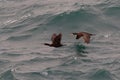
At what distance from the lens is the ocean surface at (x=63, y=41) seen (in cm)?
1886

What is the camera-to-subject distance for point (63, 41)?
79.1ft

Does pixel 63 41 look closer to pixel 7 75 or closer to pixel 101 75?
pixel 7 75

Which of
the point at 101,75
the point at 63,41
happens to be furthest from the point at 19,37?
the point at 101,75

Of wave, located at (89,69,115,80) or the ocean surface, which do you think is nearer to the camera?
wave, located at (89,69,115,80)

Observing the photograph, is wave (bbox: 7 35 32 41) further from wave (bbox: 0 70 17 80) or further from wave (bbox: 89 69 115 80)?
wave (bbox: 89 69 115 80)

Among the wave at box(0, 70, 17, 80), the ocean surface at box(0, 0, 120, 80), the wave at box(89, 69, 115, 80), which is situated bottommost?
the wave at box(89, 69, 115, 80)

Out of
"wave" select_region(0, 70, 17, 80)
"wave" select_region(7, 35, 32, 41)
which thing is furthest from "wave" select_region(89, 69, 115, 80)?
"wave" select_region(7, 35, 32, 41)

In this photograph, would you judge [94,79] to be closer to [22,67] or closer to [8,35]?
[22,67]

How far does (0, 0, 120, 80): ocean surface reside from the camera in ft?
61.9

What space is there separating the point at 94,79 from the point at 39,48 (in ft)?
18.8

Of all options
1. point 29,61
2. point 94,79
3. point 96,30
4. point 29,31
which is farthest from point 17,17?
point 94,79

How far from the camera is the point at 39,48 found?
22.8 m

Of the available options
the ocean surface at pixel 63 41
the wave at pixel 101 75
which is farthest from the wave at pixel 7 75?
the wave at pixel 101 75

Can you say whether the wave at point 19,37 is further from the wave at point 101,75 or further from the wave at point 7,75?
the wave at point 101,75
